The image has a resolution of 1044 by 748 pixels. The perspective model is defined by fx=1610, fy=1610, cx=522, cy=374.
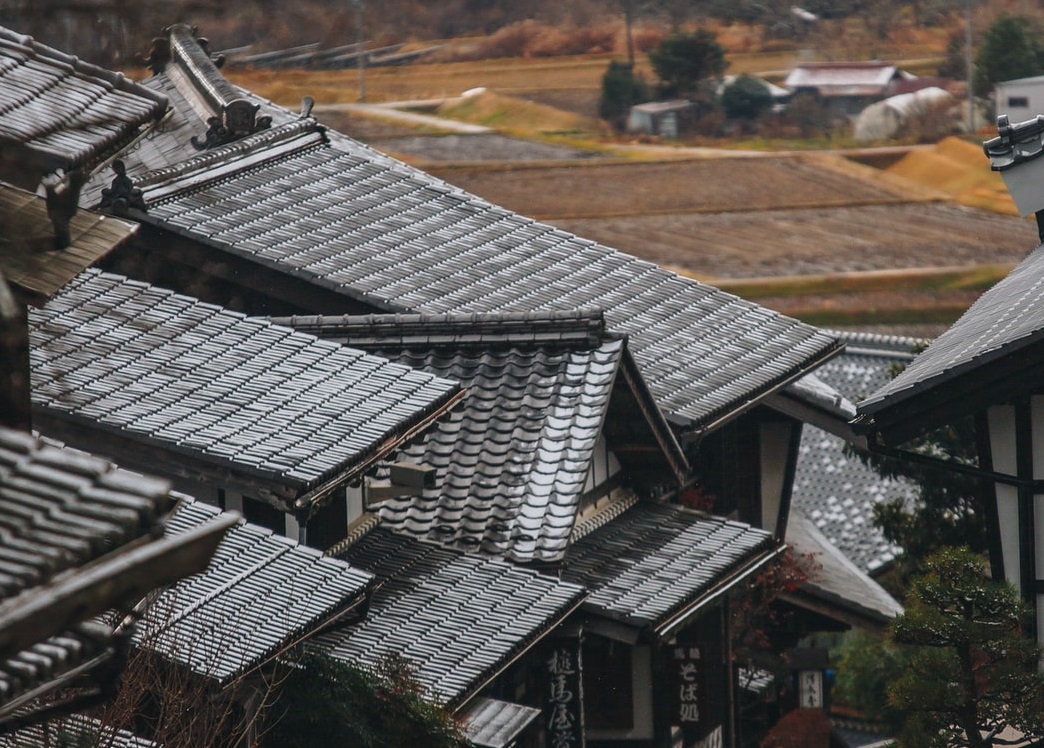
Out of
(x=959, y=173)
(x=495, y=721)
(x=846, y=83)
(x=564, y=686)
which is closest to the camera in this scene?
(x=495, y=721)

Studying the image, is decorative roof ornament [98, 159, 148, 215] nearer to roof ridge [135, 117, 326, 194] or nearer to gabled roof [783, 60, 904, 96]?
roof ridge [135, 117, 326, 194]

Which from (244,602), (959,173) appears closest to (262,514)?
(244,602)

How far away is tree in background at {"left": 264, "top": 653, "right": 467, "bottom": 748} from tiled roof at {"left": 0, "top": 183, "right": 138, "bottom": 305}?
3.37 metres

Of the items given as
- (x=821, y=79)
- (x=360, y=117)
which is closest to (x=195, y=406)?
(x=360, y=117)

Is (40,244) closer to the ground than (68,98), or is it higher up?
closer to the ground

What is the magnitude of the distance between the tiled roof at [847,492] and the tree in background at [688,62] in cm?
4239

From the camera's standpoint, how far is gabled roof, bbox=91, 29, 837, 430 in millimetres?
15641

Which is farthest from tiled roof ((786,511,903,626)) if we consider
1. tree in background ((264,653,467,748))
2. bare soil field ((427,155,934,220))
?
bare soil field ((427,155,934,220))

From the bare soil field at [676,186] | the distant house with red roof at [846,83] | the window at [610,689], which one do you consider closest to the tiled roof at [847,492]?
the window at [610,689]

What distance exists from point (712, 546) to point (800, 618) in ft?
18.7

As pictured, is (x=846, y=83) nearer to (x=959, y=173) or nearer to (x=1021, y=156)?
(x=959, y=173)

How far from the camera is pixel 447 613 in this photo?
36.6ft

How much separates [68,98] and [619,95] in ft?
215

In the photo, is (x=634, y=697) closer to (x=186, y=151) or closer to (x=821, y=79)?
(x=186, y=151)
